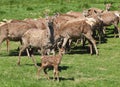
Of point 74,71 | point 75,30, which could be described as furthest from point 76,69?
point 75,30

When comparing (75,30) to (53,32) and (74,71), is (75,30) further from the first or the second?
(74,71)

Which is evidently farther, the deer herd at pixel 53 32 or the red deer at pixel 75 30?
the red deer at pixel 75 30

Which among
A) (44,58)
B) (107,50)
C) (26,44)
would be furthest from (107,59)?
(44,58)

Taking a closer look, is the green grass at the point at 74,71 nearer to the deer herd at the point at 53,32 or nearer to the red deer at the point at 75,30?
the deer herd at the point at 53,32

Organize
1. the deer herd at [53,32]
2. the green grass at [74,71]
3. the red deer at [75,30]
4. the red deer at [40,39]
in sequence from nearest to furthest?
the green grass at [74,71], the deer herd at [53,32], the red deer at [40,39], the red deer at [75,30]

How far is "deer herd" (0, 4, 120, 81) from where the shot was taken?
1591 centimetres

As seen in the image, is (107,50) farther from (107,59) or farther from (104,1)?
(104,1)

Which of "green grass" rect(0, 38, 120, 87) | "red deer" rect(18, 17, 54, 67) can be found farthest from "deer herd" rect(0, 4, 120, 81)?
"green grass" rect(0, 38, 120, 87)

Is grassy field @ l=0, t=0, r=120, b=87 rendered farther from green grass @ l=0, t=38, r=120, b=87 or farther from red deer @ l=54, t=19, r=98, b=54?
red deer @ l=54, t=19, r=98, b=54

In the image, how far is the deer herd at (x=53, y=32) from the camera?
1591cm

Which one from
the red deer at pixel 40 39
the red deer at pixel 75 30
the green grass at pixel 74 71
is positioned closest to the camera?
the green grass at pixel 74 71

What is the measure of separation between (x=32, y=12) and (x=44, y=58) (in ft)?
67.6

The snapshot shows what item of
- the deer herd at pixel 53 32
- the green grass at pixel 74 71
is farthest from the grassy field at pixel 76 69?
the deer herd at pixel 53 32

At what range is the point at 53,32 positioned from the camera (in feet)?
53.6
